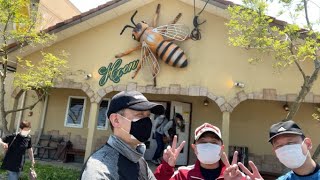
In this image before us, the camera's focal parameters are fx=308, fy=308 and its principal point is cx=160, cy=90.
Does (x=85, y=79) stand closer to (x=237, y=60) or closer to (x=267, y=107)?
(x=237, y=60)

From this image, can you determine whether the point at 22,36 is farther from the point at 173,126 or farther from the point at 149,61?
the point at 173,126

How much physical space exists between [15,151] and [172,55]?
16.6 feet

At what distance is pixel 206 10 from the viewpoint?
32.0 feet

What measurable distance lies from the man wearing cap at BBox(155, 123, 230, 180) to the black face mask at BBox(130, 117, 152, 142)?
89 cm

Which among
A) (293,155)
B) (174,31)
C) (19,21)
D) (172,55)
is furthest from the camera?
(174,31)

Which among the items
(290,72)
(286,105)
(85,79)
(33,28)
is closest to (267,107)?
(286,105)

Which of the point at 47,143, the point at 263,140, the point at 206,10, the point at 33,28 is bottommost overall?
the point at 47,143

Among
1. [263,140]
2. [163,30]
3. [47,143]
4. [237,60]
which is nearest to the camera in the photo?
[237,60]

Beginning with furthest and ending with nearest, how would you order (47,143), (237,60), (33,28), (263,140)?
(47,143)
(263,140)
(237,60)
(33,28)

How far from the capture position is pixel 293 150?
9.18ft

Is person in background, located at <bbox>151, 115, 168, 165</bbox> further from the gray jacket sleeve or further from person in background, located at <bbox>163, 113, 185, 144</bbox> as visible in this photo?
the gray jacket sleeve

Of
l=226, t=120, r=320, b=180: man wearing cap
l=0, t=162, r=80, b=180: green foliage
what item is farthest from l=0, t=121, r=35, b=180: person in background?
l=226, t=120, r=320, b=180: man wearing cap

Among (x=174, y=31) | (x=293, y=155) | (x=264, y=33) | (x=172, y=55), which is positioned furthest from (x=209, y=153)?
(x=174, y=31)

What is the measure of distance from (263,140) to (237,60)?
3166 millimetres
